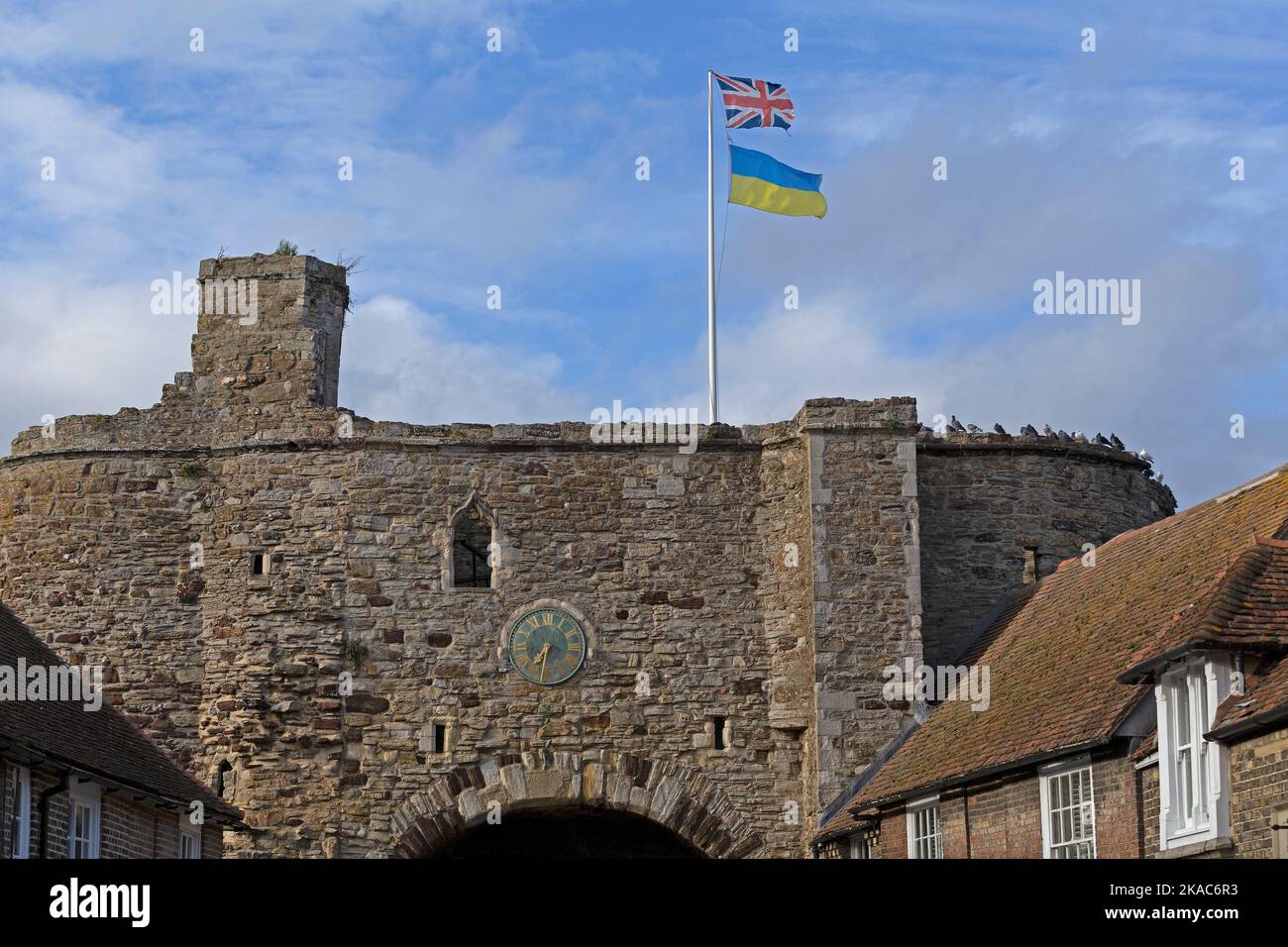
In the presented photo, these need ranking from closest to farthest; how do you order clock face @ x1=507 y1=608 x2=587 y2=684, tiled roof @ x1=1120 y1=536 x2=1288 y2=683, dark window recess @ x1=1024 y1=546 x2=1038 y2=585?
tiled roof @ x1=1120 y1=536 x2=1288 y2=683
clock face @ x1=507 y1=608 x2=587 y2=684
dark window recess @ x1=1024 y1=546 x2=1038 y2=585

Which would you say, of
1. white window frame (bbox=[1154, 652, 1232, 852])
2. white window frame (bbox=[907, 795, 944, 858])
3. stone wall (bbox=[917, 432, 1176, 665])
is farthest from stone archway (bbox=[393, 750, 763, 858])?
white window frame (bbox=[1154, 652, 1232, 852])

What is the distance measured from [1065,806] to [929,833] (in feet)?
10.6

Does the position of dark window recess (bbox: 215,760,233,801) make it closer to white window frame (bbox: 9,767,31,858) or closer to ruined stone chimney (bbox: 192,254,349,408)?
ruined stone chimney (bbox: 192,254,349,408)

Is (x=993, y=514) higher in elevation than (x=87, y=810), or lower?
higher

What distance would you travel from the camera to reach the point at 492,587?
28.9 metres

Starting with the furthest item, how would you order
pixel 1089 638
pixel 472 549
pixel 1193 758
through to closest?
pixel 472 549 → pixel 1089 638 → pixel 1193 758

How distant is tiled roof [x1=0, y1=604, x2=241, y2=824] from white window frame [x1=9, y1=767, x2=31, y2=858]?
0.91ft

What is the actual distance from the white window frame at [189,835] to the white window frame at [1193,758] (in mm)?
11441

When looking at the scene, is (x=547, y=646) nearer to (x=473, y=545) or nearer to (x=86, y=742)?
(x=473, y=545)

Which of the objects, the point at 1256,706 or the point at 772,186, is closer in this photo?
the point at 1256,706

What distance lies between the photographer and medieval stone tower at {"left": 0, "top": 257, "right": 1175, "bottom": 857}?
28.3 m

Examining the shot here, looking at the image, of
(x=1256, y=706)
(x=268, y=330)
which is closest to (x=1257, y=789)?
(x=1256, y=706)

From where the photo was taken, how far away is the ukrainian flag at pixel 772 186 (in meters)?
31.3
